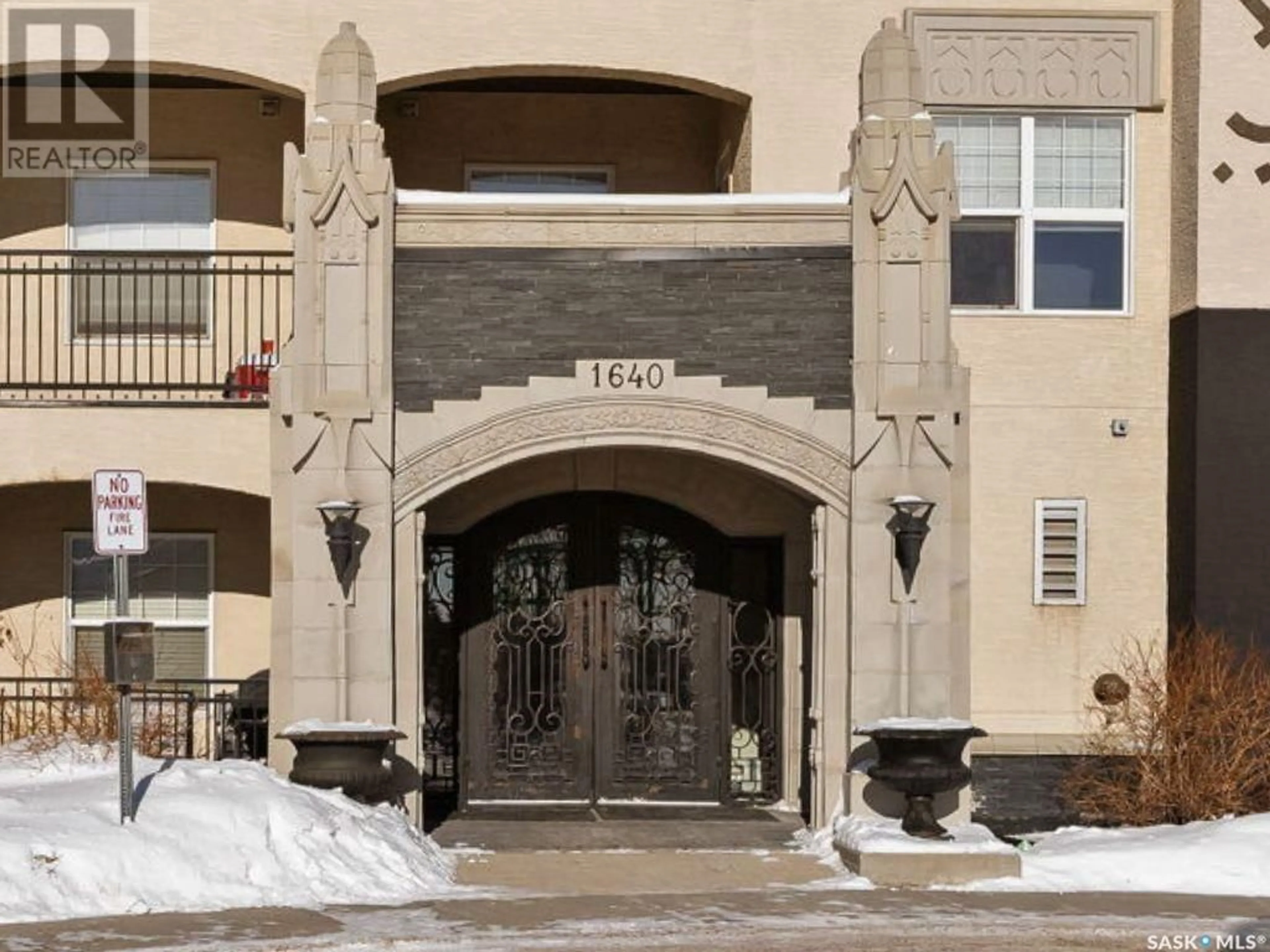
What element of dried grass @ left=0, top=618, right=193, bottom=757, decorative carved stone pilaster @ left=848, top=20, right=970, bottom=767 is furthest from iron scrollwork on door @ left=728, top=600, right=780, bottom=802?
dried grass @ left=0, top=618, right=193, bottom=757

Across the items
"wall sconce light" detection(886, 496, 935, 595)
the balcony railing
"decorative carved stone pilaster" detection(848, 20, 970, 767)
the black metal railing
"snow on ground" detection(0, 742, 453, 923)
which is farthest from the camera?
the balcony railing

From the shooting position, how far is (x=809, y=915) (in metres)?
13.8

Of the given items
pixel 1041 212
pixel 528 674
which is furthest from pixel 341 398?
pixel 1041 212

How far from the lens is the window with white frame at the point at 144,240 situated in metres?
20.8

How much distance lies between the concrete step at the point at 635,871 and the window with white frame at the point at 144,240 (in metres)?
6.92

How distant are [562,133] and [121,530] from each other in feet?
27.6

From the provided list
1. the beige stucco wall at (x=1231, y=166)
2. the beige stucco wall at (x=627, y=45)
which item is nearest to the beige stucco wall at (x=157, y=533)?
the beige stucco wall at (x=627, y=45)

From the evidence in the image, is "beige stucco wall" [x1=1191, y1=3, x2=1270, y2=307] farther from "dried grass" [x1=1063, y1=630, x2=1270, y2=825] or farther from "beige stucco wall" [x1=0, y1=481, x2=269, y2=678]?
"beige stucco wall" [x1=0, y1=481, x2=269, y2=678]

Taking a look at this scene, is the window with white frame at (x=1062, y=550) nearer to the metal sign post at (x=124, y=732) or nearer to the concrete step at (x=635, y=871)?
the concrete step at (x=635, y=871)

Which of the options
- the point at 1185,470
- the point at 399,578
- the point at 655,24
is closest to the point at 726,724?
the point at 399,578

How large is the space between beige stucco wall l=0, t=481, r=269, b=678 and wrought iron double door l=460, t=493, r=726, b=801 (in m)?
3.58

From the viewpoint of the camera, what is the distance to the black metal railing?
59.5 ft

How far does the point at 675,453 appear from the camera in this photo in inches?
685

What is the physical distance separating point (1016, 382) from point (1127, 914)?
7.21 m
